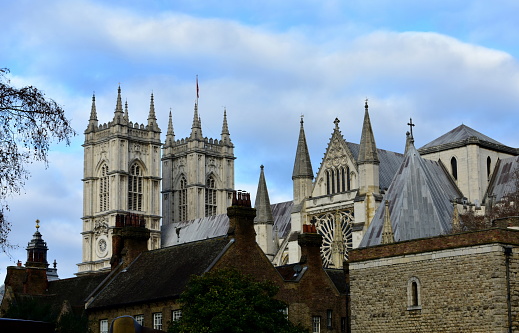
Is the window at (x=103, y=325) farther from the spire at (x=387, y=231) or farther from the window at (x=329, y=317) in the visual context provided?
the spire at (x=387, y=231)

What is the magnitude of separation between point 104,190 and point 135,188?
13.3 ft

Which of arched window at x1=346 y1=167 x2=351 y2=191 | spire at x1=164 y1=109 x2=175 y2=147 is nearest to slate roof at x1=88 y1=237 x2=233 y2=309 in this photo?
arched window at x1=346 y1=167 x2=351 y2=191

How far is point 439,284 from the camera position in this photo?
102 ft

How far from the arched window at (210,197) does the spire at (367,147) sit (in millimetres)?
51979

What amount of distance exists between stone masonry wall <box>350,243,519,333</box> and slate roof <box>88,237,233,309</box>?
6447mm

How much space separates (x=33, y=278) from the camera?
46.5m

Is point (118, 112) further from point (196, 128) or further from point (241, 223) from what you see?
point (241, 223)

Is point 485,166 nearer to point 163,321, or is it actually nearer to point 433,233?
point 433,233

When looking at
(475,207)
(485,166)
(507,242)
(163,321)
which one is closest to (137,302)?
(163,321)

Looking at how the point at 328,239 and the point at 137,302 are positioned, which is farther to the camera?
the point at 328,239

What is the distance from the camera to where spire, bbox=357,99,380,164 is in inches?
3147

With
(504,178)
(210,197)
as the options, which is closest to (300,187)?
(504,178)

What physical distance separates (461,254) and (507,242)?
1.61m

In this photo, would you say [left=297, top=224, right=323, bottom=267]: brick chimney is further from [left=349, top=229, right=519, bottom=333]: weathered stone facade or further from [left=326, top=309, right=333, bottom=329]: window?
[left=349, top=229, right=519, bottom=333]: weathered stone facade
